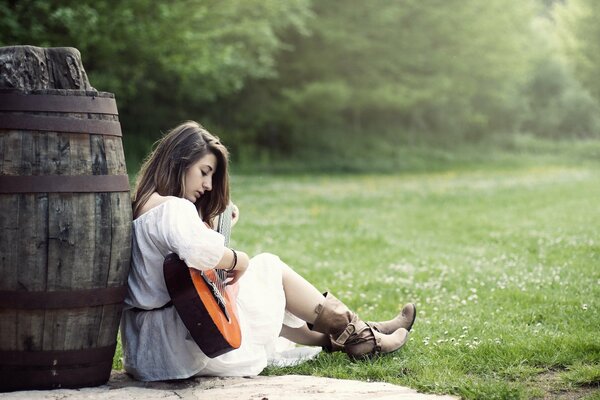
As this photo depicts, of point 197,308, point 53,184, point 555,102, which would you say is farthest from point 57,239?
point 555,102

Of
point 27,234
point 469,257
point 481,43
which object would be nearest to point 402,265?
point 469,257

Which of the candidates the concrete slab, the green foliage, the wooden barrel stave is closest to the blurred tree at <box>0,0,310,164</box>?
the green foliage

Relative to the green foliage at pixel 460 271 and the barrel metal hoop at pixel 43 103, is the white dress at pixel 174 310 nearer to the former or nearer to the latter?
the green foliage at pixel 460 271

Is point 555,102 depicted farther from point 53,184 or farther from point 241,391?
point 53,184

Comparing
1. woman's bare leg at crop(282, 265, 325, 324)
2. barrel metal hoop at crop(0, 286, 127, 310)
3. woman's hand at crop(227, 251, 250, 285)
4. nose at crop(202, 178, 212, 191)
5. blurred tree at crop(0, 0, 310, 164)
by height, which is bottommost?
woman's bare leg at crop(282, 265, 325, 324)

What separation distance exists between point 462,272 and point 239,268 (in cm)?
459

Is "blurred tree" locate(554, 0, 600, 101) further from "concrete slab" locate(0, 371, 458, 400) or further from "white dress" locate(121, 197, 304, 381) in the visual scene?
"concrete slab" locate(0, 371, 458, 400)

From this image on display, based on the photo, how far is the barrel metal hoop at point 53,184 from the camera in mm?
4121

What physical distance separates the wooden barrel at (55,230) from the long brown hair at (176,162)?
0.38m

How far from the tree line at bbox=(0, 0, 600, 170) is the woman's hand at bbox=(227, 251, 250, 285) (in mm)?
17317

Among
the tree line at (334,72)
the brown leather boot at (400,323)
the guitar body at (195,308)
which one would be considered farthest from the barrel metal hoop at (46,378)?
the tree line at (334,72)

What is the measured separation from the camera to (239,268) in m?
4.66

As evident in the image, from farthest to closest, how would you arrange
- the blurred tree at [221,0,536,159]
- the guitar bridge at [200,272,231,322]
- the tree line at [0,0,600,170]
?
the blurred tree at [221,0,536,159], the tree line at [0,0,600,170], the guitar bridge at [200,272,231,322]

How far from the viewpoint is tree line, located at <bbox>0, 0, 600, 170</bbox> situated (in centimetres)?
2602
